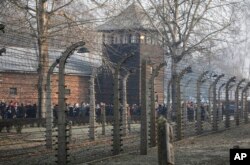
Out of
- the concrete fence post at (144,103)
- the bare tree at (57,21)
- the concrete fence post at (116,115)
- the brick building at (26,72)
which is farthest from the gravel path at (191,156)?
the bare tree at (57,21)

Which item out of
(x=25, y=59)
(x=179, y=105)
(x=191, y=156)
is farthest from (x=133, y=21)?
(x=25, y=59)

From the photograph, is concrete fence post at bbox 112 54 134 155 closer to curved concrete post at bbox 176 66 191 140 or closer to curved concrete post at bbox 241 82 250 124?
curved concrete post at bbox 176 66 191 140

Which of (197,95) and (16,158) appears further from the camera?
(197,95)

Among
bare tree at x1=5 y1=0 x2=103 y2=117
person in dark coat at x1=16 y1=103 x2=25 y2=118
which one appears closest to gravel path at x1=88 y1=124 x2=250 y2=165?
bare tree at x1=5 y1=0 x2=103 y2=117

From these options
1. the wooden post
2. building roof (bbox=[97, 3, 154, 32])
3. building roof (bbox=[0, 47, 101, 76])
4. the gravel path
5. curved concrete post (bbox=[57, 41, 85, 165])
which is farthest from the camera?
building roof (bbox=[97, 3, 154, 32])

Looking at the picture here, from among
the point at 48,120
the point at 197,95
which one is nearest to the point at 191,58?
the point at 197,95

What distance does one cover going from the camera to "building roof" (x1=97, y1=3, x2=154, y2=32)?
27938mm

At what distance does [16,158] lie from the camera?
39.4ft

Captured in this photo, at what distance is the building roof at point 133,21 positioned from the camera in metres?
27.9

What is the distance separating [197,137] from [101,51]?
711 cm

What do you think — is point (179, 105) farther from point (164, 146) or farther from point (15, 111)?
point (15, 111)

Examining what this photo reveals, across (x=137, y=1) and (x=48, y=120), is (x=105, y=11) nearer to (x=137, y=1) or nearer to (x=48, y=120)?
(x=137, y=1)

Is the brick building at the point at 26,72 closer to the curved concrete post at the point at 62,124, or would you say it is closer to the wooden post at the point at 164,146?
the curved concrete post at the point at 62,124

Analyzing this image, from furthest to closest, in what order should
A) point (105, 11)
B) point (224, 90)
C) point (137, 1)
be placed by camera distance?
point (137, 1) < point (224, 90) < point (105, 11)
